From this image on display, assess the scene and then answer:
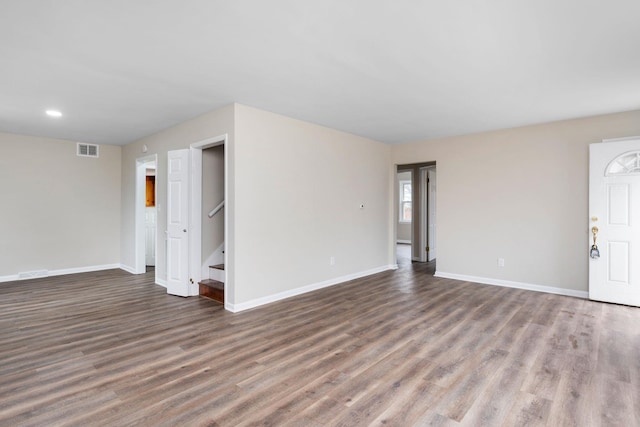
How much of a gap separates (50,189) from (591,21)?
7.55m

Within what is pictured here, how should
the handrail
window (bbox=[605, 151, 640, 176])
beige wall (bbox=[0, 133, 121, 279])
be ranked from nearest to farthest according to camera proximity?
1. window (bbox=[605, 151, 640, 176])
2. the handrail
3. beige wall (bbox=[0, 133, 121, 279])

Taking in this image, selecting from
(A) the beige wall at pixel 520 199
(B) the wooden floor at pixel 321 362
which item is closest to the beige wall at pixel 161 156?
(B) the wooden floor at pixel 321 362

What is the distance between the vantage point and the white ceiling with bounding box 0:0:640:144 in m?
2.04

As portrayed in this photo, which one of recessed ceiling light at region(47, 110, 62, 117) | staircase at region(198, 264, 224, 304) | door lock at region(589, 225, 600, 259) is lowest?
staircase at region(198, 264, 224, 304)

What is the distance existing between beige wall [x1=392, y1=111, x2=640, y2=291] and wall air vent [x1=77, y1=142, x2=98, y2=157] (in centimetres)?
622

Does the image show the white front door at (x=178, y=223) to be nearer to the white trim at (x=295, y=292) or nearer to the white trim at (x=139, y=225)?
the white trim at (x=295, y=292)

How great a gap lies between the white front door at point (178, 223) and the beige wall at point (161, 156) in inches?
13.0

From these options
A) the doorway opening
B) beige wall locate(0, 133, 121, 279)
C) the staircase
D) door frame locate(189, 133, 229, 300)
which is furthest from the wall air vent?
the doorway opening

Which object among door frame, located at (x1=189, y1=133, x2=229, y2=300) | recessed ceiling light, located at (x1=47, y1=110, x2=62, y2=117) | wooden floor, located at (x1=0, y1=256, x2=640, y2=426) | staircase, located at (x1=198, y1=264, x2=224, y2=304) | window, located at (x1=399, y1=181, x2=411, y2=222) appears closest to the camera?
wooden floor, located at (x1=0, y1=256, x2=640, y2=426)

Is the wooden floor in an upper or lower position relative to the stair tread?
lower

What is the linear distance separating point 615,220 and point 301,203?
3993 millimetres

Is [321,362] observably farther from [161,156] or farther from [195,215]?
[161,156]

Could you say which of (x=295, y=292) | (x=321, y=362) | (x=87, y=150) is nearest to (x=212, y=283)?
(x=295, y=292)

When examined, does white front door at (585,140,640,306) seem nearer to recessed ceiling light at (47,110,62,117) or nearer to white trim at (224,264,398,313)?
white trim at (224,264,398,313)
